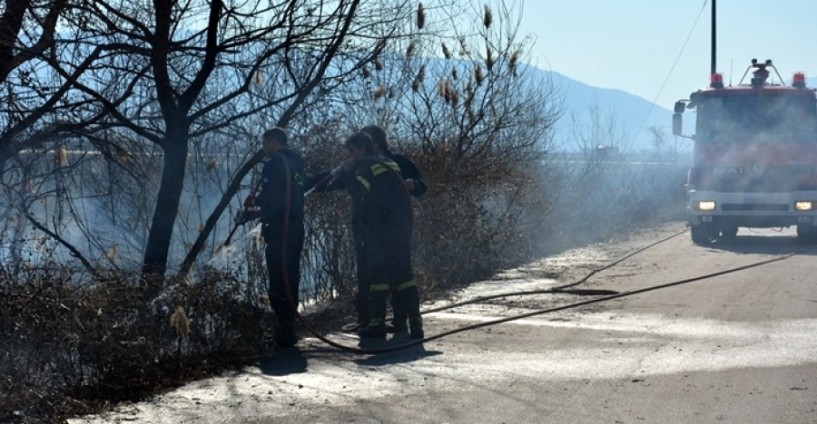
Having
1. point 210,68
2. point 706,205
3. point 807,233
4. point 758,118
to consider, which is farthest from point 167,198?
point 807,233

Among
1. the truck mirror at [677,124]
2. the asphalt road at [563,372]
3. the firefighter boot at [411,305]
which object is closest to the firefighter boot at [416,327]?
the firefighter boot at [411,305]

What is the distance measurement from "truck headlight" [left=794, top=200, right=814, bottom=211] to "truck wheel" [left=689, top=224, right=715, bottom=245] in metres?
1.57

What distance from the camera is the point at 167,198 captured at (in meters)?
11.5

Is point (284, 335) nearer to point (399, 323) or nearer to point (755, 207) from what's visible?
point (399, 323)

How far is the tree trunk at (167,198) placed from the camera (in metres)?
11.4

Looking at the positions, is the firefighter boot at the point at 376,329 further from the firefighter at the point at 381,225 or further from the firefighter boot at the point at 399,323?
the firefighter boot at the point at 399,323

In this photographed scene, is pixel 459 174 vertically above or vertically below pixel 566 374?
above

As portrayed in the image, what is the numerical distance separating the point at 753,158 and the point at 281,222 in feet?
43.4

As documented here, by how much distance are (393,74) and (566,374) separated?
8.01 meters

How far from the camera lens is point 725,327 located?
1078 cm

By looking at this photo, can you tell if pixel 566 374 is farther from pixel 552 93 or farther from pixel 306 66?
pixel 552 93

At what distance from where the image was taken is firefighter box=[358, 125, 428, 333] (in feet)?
34.7

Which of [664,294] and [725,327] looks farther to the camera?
[664,294]

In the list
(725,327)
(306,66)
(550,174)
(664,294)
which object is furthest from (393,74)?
(550,174)
